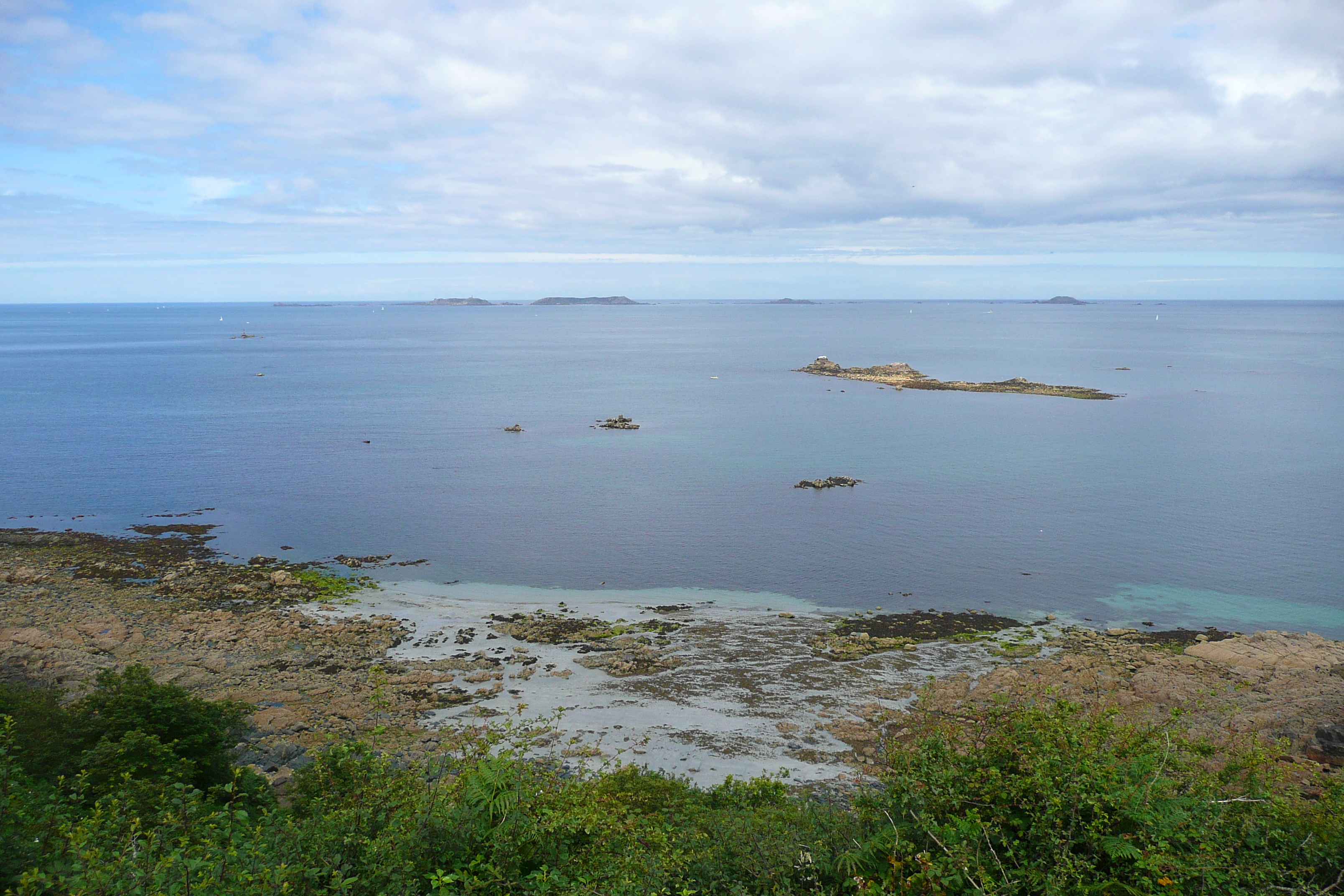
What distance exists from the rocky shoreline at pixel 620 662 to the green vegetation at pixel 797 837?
30.4ft

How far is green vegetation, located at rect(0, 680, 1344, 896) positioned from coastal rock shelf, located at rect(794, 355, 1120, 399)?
87891mm

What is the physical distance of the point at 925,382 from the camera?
99062 millimetres

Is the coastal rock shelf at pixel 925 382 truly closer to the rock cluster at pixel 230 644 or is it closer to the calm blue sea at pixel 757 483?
the calm blue sea at pixel 757 483

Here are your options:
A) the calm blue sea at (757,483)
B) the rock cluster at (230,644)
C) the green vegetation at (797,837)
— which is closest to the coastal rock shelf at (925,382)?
the calm blue sea at (757,483)

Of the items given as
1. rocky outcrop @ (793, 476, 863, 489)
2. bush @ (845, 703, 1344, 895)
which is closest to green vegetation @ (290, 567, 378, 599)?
rocky outcrop @ (793, 476, 863, 489)

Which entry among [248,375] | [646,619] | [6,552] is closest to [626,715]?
Result: [646,619]

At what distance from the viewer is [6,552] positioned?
3512 cm

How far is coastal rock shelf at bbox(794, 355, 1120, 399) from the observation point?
294 ft

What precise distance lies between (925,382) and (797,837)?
95308 millimetres

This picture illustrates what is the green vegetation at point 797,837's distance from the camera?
724 cm

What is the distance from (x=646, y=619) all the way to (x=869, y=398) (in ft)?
210

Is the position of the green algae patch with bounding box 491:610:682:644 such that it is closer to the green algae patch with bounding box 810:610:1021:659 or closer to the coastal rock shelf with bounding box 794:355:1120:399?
the green algae patch with bounding box 810:610:1021:659

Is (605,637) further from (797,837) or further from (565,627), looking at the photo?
(797,837)

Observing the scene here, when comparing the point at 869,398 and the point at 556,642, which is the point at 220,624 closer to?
the point at 556,642
